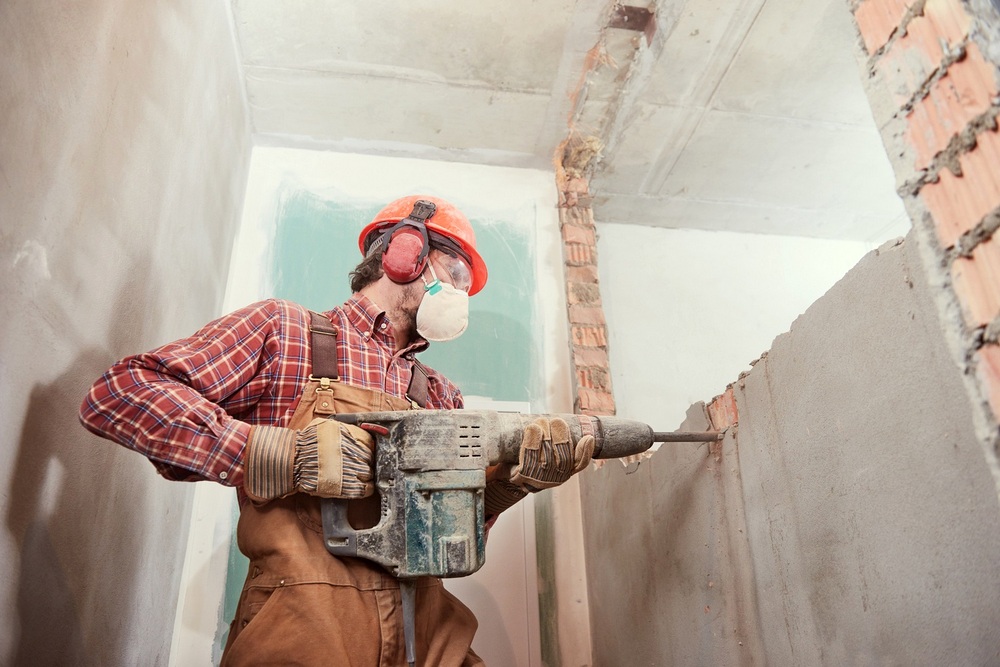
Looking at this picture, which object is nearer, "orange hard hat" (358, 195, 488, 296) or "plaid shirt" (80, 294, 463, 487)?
"plaid shirt" (80, 294, 463, 487)

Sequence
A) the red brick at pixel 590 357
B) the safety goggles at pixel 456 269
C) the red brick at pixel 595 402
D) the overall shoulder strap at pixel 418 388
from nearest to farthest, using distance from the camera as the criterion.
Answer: the overall shoulder strap at pixel 418 388, the safety goggles at pixel 456 269, the red brick at pixel 595 402, the red brick at pixel 590 357

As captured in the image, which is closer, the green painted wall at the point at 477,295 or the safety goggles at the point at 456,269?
the safety goggles at the point at 456,269

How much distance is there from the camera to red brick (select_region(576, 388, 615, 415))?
7.73ft

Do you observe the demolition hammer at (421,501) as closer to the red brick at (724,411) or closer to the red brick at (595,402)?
the red brick at (724,411)

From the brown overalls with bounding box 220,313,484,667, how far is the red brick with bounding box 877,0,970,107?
→ 3.67 ft

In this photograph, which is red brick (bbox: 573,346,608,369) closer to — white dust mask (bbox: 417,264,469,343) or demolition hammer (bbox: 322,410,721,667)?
white dust mask (bbox: 417,264,469,343)

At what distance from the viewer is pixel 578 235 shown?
8.98 feet

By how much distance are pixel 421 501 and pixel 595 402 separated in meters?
1.22

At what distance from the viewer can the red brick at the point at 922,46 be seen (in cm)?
68

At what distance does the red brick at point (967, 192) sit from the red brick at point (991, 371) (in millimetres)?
118

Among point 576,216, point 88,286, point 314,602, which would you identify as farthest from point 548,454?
point 576,216

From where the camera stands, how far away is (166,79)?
1.61 metres

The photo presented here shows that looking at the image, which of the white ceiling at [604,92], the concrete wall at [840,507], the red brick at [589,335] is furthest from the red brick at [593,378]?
the white ceiling at [604,92]

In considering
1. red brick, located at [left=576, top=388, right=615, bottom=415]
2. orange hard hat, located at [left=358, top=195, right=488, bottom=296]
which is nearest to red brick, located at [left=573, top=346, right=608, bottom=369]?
red brick, located at [left=576, top=388, right=615, bottom=415]
